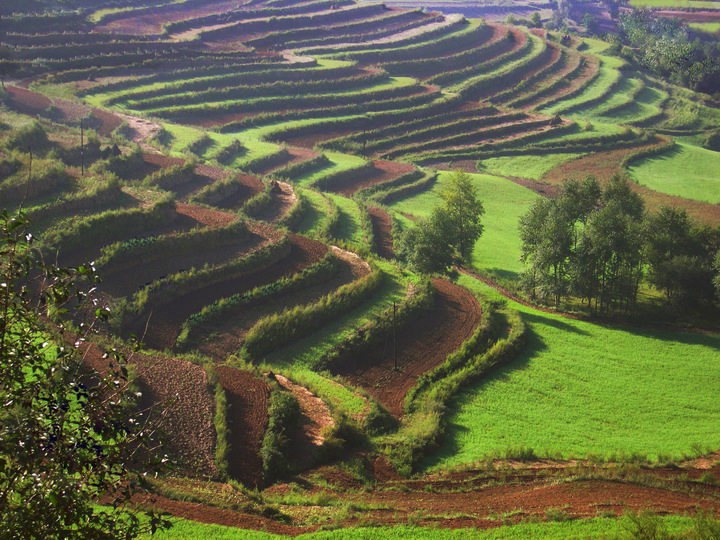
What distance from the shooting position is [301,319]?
5009cm

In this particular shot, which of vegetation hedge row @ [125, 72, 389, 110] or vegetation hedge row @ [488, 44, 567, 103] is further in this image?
vegetation hedge row @ [488, 44, 567, 103]

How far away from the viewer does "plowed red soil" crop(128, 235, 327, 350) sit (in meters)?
46.9

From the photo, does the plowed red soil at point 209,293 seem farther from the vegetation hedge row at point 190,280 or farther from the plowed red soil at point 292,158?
the plowed red soil at point 292,158

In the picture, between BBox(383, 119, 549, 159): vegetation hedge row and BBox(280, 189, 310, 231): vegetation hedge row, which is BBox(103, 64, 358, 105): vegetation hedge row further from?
BBox(280, 189, 310, 231): vegetation hedge row

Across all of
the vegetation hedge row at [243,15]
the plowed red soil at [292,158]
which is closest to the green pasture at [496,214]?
the plowed red soil at [292,158]

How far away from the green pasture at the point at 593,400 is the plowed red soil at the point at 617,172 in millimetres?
38341

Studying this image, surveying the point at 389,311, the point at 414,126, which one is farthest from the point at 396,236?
the point at 414,126

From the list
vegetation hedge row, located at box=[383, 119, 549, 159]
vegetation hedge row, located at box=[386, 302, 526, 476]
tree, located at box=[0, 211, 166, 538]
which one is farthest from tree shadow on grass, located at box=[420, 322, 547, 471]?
vegetation hedge row, located at box=[383, 119, 549, 159]

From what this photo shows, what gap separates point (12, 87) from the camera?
101m

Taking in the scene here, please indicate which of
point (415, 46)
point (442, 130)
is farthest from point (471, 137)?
point (415, 46)

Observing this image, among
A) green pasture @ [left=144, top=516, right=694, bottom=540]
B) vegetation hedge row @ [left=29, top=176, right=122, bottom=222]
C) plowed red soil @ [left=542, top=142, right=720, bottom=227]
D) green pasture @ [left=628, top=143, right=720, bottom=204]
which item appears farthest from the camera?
green pasture @ [left=628, top=143, right=720, bottom=204]

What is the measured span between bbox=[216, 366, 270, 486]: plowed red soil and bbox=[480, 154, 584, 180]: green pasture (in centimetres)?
7437

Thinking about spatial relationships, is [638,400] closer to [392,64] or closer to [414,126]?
[414,126]

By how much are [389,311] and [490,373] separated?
898 cm
